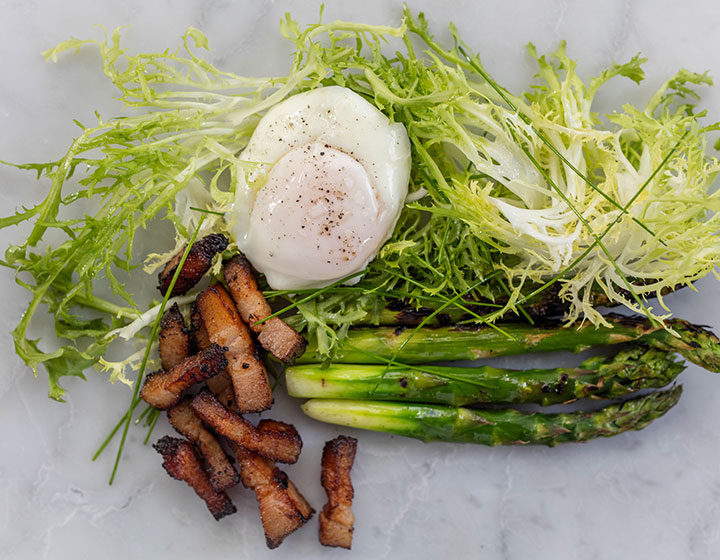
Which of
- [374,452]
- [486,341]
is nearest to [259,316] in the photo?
[374,452]

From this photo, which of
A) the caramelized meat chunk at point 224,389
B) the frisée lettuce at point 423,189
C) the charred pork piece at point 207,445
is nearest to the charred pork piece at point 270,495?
the charred pork piece at point 207,445

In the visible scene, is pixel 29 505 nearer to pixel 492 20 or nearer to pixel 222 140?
pixel 222 140

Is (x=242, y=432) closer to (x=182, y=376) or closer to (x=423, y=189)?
(x=182, y=376)

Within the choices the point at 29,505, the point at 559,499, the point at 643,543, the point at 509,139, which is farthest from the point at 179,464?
the point at 643,543

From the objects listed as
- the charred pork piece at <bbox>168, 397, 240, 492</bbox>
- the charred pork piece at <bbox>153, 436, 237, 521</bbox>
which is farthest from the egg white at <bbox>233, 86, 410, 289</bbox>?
the charred pork piece at <bbox>153, 436, 237, 521</bbox>

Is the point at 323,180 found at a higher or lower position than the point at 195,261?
higher

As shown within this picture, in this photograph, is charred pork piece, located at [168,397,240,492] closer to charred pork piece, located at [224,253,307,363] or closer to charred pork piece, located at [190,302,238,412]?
charred pork piece, located at [190,302,238,412]
